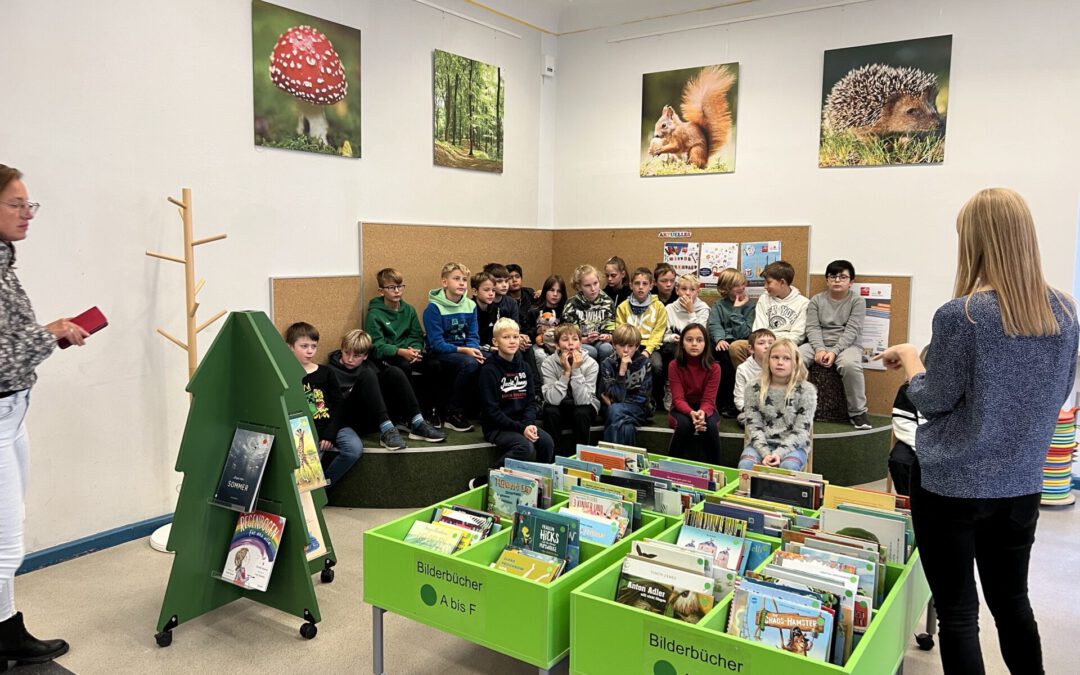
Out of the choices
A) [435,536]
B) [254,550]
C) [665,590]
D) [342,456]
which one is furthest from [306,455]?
[665,590]

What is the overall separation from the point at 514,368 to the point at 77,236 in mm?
2407

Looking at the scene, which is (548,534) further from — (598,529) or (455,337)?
(455,337)

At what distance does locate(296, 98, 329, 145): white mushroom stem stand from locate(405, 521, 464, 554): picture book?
10.1ft

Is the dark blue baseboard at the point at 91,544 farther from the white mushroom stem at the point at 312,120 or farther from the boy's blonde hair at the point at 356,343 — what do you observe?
the white mushroom stem at the point at 312,120

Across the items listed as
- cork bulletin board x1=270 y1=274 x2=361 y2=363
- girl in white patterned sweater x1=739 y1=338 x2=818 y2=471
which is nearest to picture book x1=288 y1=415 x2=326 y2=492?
cork bulletin board x1=270 y1=274 x2=361 y2=363

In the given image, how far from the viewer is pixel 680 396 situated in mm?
4895

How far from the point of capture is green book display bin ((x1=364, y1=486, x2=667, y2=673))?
2.25m

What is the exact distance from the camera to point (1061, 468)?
4676 mm

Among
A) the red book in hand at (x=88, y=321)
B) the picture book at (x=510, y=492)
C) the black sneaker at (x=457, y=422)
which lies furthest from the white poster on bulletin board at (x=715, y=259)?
the red book in hand at (x=88, y=321)

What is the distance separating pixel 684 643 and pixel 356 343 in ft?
10.6

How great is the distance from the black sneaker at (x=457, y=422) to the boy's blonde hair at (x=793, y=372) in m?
1.89

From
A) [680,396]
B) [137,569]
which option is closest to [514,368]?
[680,396]

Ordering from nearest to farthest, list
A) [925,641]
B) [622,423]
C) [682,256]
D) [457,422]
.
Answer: [925,641]
[622,423]
[457,422]
[682,256]

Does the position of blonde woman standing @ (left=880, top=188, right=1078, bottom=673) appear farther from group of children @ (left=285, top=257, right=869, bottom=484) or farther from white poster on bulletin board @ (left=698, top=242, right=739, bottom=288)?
white poster on bulletin board @ (left=698, top=242, right=739, bottom=288)
